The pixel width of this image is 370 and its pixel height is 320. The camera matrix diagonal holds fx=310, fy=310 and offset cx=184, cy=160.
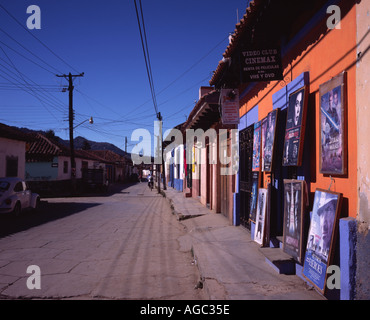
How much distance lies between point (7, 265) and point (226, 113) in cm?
599

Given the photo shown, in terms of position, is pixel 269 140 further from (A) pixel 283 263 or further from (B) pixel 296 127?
(A) pixel 283 263

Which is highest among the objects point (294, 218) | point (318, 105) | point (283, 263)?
point (318, 105)

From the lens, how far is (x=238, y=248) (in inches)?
247

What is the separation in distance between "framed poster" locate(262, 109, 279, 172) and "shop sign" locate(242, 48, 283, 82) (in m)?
0.64

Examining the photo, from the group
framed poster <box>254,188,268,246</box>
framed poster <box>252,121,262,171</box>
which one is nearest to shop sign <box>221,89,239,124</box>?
framed poster <box>252,121,262,171</box>

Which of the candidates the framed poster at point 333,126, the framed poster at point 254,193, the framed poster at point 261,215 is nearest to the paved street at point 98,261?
the framed poster at point 261,215

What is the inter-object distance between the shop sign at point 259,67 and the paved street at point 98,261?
3573mm

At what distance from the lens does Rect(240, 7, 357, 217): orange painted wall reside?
11.0ft

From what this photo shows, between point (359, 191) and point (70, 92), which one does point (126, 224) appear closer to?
point (359, 191)

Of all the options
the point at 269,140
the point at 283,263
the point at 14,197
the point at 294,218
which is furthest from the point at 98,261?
the point at 14,197

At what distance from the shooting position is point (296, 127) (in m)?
4.54

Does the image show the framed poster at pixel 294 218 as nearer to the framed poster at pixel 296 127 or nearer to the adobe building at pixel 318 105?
the adobe building at pixel 318 105

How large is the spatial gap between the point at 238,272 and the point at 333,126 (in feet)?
8.33
